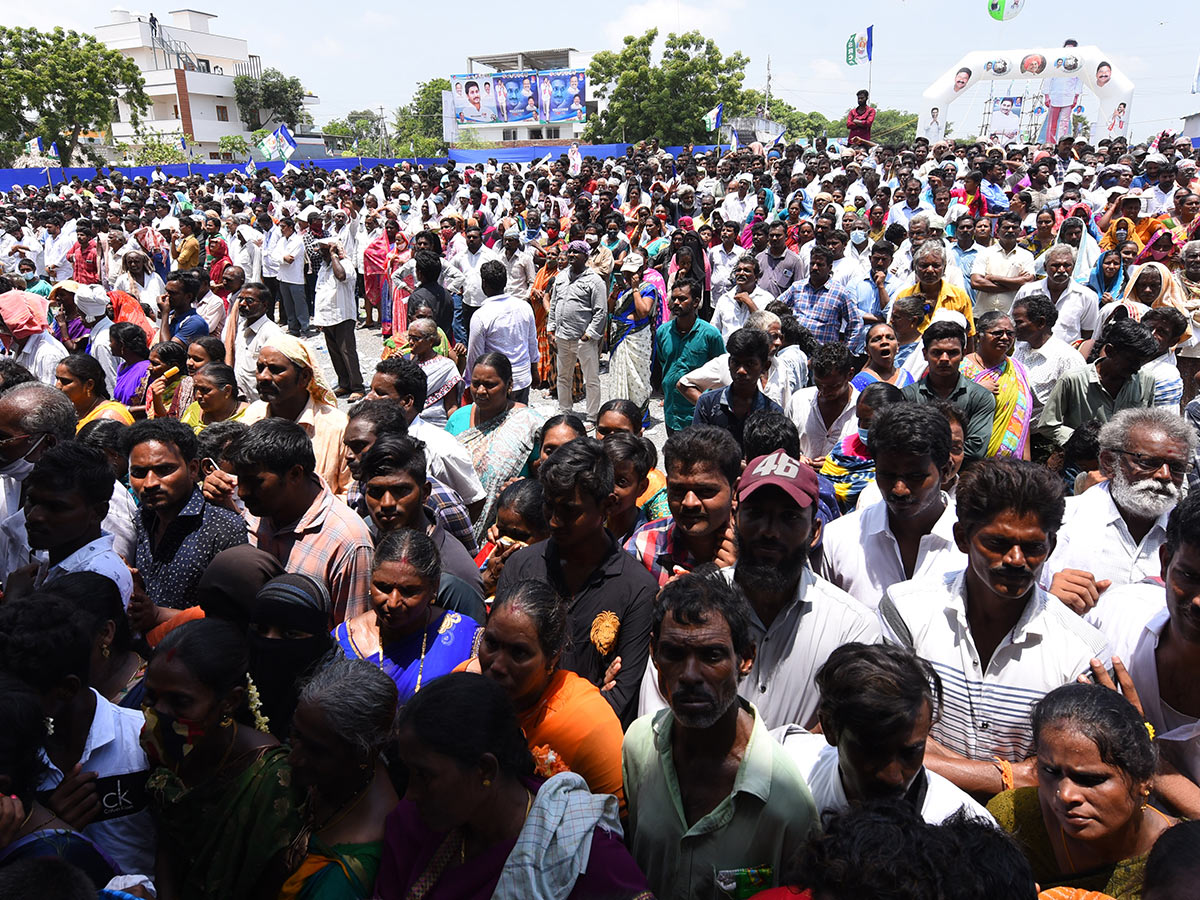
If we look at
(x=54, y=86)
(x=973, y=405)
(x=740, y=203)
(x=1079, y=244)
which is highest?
(x=54, y=86)

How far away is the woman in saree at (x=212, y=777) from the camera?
2.04 metres

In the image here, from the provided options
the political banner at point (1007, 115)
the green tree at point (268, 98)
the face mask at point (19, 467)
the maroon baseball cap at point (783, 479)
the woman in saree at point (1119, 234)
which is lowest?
the face mask at point (19, 467)

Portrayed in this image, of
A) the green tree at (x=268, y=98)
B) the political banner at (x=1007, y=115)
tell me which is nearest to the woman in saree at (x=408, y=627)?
the political banner at (x=1007, y=115)

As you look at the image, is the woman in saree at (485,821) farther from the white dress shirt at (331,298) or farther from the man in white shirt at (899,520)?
the white dress shirt at (331,298)

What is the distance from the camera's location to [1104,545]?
2.98 m

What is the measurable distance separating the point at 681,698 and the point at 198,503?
7.99 feet

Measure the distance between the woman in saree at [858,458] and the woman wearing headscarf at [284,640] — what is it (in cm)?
246

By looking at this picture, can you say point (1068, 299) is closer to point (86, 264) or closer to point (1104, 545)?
point (1104, 545)

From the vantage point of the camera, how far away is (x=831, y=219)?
921cm

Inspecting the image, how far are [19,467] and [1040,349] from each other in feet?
19.3

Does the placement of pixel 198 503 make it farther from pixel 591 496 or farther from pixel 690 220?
pixel 690 220

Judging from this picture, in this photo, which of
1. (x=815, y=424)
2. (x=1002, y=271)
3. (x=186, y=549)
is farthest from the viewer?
Result: (x=1002, y=271)

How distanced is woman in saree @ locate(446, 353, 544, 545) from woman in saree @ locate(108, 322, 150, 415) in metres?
2.50

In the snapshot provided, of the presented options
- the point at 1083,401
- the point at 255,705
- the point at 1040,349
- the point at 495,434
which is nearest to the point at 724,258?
the point at 1040,349
